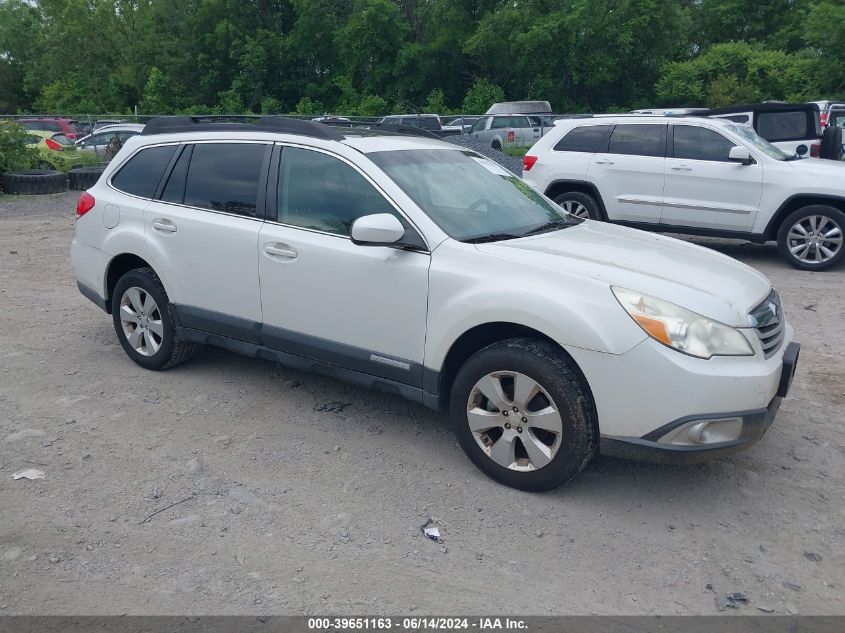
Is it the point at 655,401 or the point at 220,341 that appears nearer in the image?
the point at 655,401

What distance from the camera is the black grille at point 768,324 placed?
3.78 m

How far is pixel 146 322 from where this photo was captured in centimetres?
561

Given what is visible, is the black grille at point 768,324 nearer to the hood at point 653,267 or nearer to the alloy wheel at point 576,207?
the hood at point 653,267

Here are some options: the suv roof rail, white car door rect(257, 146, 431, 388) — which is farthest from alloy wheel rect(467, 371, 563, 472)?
the suv roof rail

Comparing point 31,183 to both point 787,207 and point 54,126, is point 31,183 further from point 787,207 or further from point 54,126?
point 787,207

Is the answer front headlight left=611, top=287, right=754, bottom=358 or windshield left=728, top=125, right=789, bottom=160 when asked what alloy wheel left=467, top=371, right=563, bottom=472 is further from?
windshield left=728, top=125, right=789, bottom=160

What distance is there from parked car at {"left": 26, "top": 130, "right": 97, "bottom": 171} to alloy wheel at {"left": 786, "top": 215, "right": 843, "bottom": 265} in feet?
50.7

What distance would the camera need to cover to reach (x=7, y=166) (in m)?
16.8

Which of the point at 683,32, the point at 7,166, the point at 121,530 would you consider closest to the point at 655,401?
the point at 121,530

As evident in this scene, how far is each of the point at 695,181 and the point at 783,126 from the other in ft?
15.0

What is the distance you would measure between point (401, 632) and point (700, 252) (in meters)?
2.88

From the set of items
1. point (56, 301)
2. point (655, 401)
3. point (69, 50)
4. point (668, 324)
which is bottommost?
point (56, 301)

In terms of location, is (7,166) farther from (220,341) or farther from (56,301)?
(220,341)

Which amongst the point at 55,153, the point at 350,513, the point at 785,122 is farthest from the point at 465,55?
the point at 350,513
